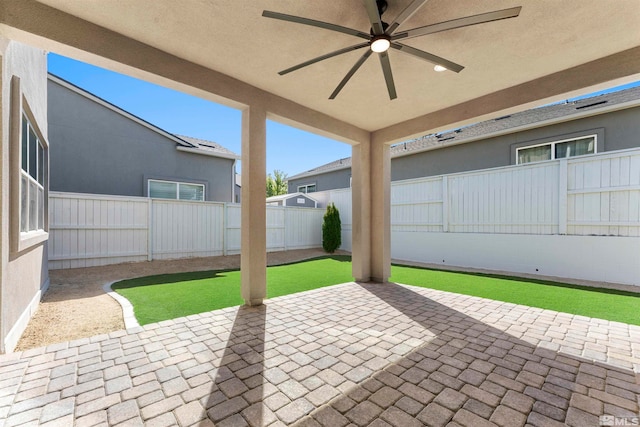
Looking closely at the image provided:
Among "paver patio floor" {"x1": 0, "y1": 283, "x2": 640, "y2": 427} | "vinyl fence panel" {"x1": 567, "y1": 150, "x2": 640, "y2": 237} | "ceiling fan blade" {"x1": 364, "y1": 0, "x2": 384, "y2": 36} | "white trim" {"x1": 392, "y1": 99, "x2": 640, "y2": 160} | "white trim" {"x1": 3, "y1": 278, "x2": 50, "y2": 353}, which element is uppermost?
"white trim" {"x1": 392, "y1": 99, "x2": 640, "y2": 160}

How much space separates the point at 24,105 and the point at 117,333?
296 cm

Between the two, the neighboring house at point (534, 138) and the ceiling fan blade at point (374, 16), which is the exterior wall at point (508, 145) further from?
the ceiling fan blade at point (374, 16)

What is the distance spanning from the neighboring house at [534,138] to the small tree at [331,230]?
349cm

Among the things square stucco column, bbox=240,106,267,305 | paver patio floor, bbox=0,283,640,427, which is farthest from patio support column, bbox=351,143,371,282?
square stucco column, bbox=240,106,267,305

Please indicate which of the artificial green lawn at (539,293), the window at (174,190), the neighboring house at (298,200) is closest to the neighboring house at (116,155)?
the window at (174,190)

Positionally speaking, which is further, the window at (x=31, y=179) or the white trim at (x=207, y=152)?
the white trim at (x=207, y=152)

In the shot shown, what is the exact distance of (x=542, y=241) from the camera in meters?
6.27

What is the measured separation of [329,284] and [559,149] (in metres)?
8.36

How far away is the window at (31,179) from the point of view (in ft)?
10.8

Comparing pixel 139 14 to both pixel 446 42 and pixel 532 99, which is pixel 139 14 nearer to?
pixel 446 42

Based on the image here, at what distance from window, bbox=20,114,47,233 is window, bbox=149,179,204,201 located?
5.12 meters

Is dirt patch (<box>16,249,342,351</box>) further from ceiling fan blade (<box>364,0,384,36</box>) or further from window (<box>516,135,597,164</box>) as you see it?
window (<box>516,135,597,164</box>)

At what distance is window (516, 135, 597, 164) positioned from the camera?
7.76 meters

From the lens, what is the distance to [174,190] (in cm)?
1039
